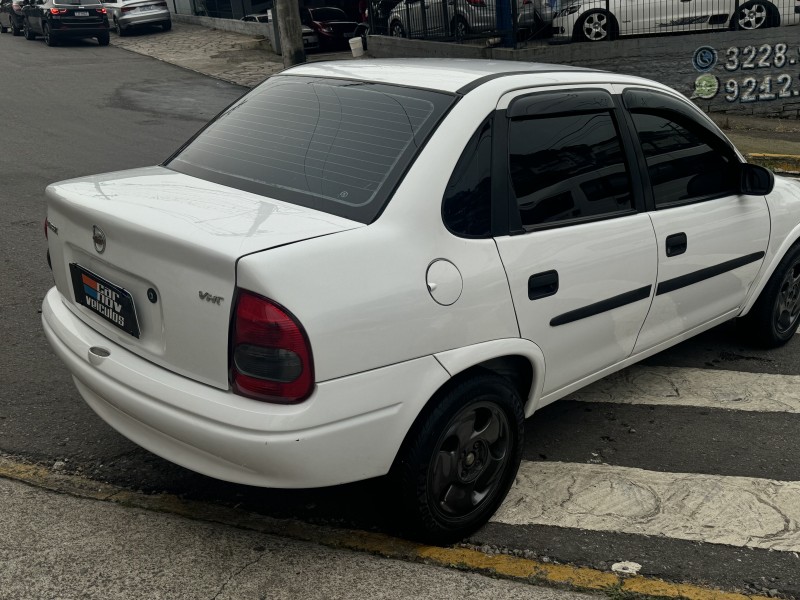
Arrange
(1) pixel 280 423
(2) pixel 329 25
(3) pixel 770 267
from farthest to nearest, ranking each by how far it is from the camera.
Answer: (2) pixel 329 25 → (3) pixel 770 267 → (1) pixel 280 423

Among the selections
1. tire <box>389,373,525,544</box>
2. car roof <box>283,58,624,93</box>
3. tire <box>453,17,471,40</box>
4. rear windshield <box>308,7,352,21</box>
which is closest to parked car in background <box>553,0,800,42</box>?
tire <box>453,17,471,40</box>

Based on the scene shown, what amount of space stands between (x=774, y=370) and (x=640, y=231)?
177 cm

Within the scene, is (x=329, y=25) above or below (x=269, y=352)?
above

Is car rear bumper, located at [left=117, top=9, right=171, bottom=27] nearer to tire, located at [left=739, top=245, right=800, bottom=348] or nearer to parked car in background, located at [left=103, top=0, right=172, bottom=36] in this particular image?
parked car in background, located at [left=103, top=0, right=172, bottom=36]

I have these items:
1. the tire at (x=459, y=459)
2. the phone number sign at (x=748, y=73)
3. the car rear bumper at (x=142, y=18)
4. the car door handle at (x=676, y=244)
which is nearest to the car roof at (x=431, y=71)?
the car door handle at (x=676, y=244)

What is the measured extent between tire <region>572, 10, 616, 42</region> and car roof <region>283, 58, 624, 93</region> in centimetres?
1214

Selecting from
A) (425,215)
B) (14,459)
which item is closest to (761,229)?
(425,215)

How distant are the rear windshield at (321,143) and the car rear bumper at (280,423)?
628 mm

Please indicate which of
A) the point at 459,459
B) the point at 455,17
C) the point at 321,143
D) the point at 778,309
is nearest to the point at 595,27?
the point at 455,17

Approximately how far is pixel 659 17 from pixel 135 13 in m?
18.7

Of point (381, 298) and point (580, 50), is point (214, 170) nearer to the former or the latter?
point (381, 298)

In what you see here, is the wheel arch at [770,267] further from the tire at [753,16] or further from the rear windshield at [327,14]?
the rear windshield at [327,14]

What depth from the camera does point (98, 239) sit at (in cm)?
348

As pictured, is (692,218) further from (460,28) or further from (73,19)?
(73,19)
